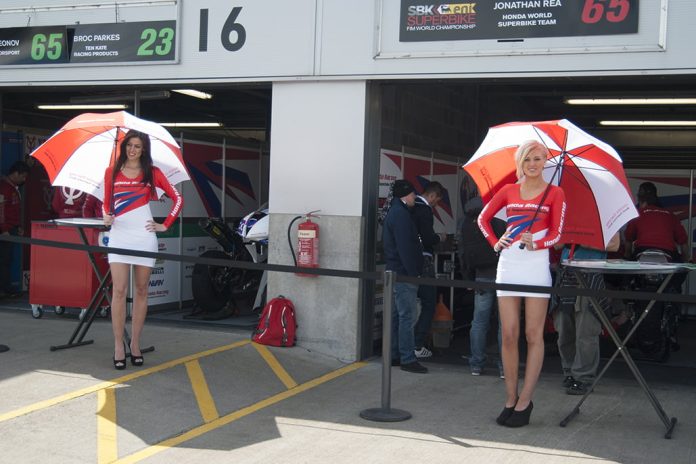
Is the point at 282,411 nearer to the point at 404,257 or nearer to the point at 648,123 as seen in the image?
the point at 404,257

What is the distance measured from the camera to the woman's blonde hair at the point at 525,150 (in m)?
6.04

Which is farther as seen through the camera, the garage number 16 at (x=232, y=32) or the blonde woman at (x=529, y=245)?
the garage number 16 at (x=232, y=32)

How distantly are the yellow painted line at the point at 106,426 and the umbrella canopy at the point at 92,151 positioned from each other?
1729 mm

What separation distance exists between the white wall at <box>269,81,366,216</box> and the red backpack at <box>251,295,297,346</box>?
3.03 feet

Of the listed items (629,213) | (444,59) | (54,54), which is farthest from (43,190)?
(629,213)

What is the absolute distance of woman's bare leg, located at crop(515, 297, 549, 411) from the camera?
6070mm

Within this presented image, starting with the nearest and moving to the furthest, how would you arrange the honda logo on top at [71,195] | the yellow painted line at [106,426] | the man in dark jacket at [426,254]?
the yellow painted line at [106,426] → the man in dark jacket at [426,254] → the honda logo on top at [71,195]

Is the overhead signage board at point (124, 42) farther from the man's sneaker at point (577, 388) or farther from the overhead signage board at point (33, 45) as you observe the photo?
the man's sneaker at point (577, 388)

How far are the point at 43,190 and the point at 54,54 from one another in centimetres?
397

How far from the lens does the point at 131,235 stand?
725cm

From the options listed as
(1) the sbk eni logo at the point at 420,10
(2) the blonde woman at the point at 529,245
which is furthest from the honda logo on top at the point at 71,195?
(2) the blonde woman at the point at 529,245

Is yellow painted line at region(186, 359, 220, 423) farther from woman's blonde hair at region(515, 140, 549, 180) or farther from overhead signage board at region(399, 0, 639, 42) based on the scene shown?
overhead signage board at region(399, 0, 639, 42)

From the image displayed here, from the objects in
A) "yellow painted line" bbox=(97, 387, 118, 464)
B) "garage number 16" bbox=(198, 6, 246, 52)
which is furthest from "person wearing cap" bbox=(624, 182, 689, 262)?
"yellow painted line" bbox=(97, 387, 118, 464)

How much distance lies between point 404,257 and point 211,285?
10.5 ft
